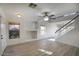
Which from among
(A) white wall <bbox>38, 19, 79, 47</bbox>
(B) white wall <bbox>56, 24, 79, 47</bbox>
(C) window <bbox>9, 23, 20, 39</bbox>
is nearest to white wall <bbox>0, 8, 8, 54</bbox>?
(C) window <bbox>9, 23, 20, 39</bbox>

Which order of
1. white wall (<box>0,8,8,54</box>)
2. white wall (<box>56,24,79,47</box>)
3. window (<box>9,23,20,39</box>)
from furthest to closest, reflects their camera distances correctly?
white wall (<box>56,24,79,47</box>)
white wall (<box>0,8,8,54</box>)
window (<box>9,23,20,39</box>)

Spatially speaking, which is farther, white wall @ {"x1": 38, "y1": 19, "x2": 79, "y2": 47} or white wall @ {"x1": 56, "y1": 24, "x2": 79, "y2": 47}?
white wall @ {"x1": 56, "y1": 24, "x2": 79, "y2": 47}

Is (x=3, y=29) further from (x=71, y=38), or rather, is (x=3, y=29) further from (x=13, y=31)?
(x=71, y=38)

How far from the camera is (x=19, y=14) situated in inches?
90.7

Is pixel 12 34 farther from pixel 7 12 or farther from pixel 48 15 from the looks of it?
pixel 48 15

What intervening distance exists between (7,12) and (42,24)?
1183 mm

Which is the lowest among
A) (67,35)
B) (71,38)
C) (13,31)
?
(71,38)

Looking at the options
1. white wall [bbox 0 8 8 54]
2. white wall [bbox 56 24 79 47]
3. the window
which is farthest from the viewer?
white wall [bbox 56 24 79 47]

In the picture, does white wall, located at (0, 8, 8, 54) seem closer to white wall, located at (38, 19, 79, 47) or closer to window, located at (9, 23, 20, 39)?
window, located at (9, 23, 20, 39)

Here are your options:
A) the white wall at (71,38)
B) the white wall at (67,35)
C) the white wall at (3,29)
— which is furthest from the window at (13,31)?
the white wall at (71,38)

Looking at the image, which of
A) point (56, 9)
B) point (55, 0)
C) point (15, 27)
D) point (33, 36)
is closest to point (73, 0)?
point (55, 0)

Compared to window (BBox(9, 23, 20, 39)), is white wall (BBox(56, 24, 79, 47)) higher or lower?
lower

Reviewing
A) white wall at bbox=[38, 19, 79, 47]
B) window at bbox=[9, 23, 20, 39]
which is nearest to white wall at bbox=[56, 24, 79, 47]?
white wall at bbox=[38, 19, 79, 47]

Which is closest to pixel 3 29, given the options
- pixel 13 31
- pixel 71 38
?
pixel 13 31
